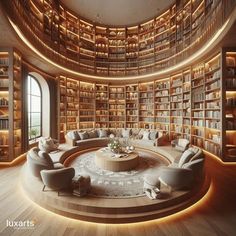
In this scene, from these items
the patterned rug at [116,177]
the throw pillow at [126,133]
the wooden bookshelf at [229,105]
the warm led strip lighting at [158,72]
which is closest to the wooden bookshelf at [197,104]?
the warm led strip lighting at [158,72]

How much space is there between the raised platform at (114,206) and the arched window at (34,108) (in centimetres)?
549

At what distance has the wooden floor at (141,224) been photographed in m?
2.67

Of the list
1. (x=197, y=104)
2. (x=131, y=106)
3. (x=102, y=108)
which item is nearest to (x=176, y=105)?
(x=197, y=104)

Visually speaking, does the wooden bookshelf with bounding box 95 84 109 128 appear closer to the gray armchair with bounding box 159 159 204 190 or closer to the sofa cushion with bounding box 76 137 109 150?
the sofa cushion with bounding box 76 137 109 150

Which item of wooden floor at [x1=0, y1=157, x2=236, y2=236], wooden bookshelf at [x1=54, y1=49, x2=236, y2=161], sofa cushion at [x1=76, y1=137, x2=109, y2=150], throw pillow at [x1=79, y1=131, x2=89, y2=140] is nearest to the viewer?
wooden floor at [x1=0, y1=157, x2=236, y2=236]

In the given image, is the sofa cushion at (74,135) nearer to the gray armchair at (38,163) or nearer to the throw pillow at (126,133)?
the throw pillow at (126,133)

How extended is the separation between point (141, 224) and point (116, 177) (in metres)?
1.96

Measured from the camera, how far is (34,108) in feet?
28.3

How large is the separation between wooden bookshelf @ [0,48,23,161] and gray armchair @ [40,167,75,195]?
3.37 metres

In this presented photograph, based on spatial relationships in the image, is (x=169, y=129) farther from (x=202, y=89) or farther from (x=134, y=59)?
(x=134, y=59)

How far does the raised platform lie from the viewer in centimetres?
297

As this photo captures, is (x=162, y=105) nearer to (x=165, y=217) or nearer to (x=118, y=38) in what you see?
(x=118, y=38)

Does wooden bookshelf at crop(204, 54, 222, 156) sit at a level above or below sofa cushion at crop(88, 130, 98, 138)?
above

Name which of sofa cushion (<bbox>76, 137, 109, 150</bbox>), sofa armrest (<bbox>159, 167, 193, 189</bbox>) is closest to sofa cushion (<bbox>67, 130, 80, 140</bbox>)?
sofa cushion (<bbox>76, 137, 109, 150</bbox>)
